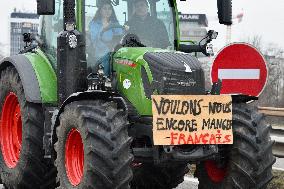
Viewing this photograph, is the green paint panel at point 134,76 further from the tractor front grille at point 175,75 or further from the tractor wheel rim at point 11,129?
the tractor wheel rim at point 11,129

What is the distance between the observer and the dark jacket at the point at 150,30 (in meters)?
7.81

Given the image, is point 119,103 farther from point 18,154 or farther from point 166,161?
point 18,154

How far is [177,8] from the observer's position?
8.27 meters

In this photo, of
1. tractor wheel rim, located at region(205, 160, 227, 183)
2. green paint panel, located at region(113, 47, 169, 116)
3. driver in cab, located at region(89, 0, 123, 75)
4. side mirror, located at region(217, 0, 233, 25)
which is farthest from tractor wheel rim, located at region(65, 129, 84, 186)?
side mirror, located at region(217, 0, 233, 25)

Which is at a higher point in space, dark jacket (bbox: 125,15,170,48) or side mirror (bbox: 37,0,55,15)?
side mirror (bbox: 37,0,55,15)

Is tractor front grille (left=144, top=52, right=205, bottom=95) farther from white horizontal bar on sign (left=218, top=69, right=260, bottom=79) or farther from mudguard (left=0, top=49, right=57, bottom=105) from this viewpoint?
mudguard (left=0, top=49, right=57, bottom=105)

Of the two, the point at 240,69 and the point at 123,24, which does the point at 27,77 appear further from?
the point at 240,69

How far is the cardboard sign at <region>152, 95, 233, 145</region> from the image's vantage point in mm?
6691

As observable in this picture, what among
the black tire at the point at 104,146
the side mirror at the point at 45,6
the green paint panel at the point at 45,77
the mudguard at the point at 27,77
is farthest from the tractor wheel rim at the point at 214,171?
the side mirror at the point at 45,6

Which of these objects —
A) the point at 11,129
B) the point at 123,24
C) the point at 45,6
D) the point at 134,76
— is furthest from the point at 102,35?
the point at 11,129

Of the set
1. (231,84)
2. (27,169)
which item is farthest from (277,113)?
(27,169)

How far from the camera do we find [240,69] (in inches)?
329

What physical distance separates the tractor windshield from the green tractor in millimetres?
12

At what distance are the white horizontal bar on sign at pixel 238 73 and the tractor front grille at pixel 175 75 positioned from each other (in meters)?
1.33
